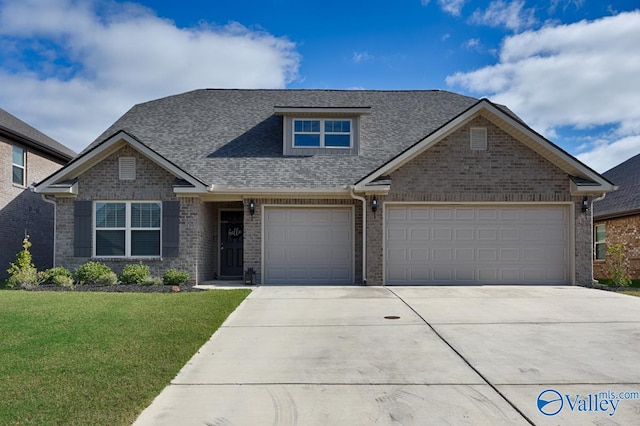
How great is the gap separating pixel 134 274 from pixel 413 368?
977 cm

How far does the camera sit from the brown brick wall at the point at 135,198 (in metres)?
14.2

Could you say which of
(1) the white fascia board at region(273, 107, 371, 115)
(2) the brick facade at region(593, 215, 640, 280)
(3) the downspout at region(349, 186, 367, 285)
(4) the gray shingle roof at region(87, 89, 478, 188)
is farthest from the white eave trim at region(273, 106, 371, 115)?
(2) the brick facade at region(593, 215, 640, 280)

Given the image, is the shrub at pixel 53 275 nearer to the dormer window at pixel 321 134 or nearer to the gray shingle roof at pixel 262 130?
the gray shingle roof at pixel 262 130

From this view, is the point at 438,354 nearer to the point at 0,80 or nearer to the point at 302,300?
the point at 302,300

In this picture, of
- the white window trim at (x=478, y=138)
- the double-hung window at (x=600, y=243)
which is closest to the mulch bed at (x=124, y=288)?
the white window trim at (x=478, y=138)

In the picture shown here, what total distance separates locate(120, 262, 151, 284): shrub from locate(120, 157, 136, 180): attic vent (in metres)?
2.65

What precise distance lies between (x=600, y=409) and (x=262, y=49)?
13.1m

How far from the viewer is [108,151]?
47.1ft

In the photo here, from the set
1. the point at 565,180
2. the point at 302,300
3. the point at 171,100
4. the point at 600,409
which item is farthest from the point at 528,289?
the point at 171,100

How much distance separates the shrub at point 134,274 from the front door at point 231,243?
10.7 feet

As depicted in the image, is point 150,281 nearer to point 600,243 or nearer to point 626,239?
point 626,239

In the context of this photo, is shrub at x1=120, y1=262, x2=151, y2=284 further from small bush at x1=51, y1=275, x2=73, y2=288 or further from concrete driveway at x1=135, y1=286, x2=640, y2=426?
concrete driveway at x1=135, y1=286, x2=640, y2=426

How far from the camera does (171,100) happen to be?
19.7 meters

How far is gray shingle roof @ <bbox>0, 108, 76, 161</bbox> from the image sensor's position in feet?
56.3
